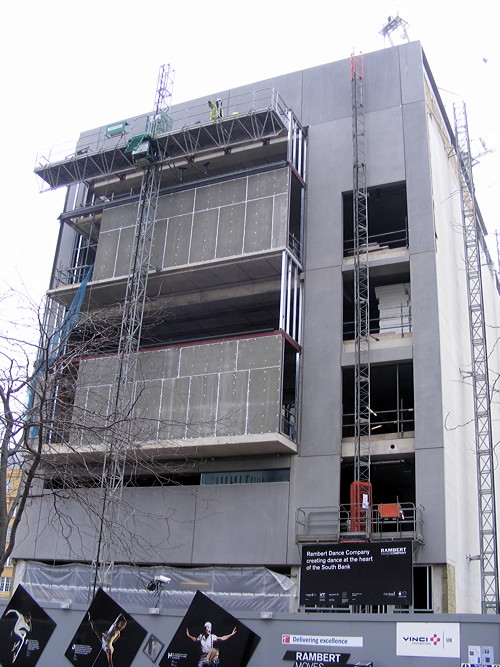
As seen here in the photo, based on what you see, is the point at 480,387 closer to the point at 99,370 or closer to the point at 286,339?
the point at 286,339

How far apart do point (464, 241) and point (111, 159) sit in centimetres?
1877

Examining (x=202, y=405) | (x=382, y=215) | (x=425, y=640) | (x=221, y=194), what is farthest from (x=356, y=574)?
(x=382, y=215)

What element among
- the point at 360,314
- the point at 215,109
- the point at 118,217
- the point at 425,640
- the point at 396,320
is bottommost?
the point at 425,640

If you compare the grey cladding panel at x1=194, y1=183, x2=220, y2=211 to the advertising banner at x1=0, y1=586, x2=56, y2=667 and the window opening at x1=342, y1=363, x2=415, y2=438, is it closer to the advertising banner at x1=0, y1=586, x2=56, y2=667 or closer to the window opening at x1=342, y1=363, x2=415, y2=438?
the window opening at x1=342, y1=363, x2=415, y2=438

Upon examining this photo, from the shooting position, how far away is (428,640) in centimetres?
1669

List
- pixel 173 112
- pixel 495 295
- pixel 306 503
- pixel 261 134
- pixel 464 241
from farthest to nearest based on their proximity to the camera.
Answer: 1. pixel 495 295
2. pixel 173 112
3. pixel 464 241
4. pixel 261 134
5. pixel 306 503

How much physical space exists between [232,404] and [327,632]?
42.4 feet

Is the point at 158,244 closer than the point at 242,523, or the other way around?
the point at 242,523

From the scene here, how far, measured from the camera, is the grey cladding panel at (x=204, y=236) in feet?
109

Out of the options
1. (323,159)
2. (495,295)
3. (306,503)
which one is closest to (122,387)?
(306,503)

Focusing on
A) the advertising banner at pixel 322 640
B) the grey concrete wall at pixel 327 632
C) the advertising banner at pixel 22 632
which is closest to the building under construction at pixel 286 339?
the grey concrete wall at pixel 327 632

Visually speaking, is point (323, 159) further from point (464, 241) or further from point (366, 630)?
point (366, 630)

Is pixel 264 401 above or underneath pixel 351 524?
above

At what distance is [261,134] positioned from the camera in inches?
1351
